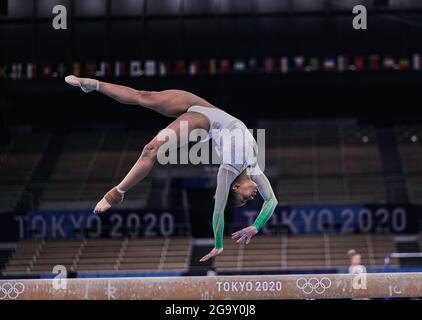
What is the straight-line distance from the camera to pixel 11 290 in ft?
46.9

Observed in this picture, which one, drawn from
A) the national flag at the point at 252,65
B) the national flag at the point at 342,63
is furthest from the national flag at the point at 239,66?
the national flag at the point at 342,63

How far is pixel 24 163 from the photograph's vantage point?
66.0 ft

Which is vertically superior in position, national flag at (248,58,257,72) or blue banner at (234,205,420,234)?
national flag at (248,58,257,72)

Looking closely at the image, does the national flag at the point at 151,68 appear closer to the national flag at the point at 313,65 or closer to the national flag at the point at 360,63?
the national flag at the point at 313,65

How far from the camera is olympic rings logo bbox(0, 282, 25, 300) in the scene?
1414 cm

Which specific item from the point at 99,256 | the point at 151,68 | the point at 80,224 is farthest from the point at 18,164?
the point at 151,68

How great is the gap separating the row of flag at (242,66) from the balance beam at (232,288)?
483 cm

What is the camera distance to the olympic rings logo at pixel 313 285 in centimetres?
1438

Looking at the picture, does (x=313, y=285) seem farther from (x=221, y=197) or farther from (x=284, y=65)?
(x=284, y=65)

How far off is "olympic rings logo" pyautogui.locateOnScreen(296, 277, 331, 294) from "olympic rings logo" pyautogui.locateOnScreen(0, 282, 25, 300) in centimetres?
385

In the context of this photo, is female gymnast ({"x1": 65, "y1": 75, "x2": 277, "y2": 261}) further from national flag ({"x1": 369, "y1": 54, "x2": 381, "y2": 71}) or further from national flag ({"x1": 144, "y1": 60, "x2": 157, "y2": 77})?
national flag ({"x1": 369, "y1": 54, "x2": 381, "y2": 71})

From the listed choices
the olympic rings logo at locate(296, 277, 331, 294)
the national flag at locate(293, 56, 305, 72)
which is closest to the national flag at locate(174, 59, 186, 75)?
the national flag at locate(293, 56, 305, 72)

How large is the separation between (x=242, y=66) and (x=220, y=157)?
228 inches
